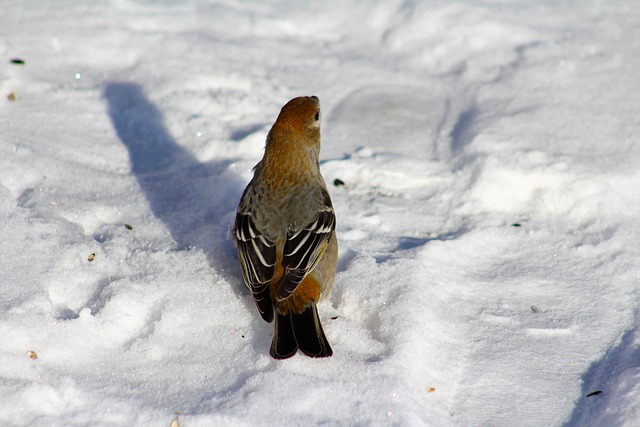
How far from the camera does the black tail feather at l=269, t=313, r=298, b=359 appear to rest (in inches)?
149

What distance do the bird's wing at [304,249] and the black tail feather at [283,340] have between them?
0.12 m

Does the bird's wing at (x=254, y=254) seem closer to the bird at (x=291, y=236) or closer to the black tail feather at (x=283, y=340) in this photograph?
the bird at (x=291, y=236)

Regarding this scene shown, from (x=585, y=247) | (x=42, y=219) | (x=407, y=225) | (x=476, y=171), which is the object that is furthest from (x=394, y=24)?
(x=42, y=219)

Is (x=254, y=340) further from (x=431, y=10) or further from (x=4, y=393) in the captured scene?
(x=431, y=10)

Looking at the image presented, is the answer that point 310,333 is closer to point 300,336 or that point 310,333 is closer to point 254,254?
point 300,336

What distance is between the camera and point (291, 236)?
4.41 m

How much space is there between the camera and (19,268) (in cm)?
412

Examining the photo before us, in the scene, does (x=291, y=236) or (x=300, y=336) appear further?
(x=291, y=236)

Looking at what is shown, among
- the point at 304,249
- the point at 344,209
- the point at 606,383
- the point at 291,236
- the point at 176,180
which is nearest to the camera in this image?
the point at 606,383

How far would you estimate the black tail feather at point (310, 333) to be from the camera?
12.5ft

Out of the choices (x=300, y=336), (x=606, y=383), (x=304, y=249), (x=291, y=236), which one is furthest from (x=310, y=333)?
(x=606, y=383)

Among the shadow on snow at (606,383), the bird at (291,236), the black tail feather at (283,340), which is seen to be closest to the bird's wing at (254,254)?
the bird at (291,236)

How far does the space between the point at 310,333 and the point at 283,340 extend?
6.0 inches

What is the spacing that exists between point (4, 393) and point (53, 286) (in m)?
0.82
